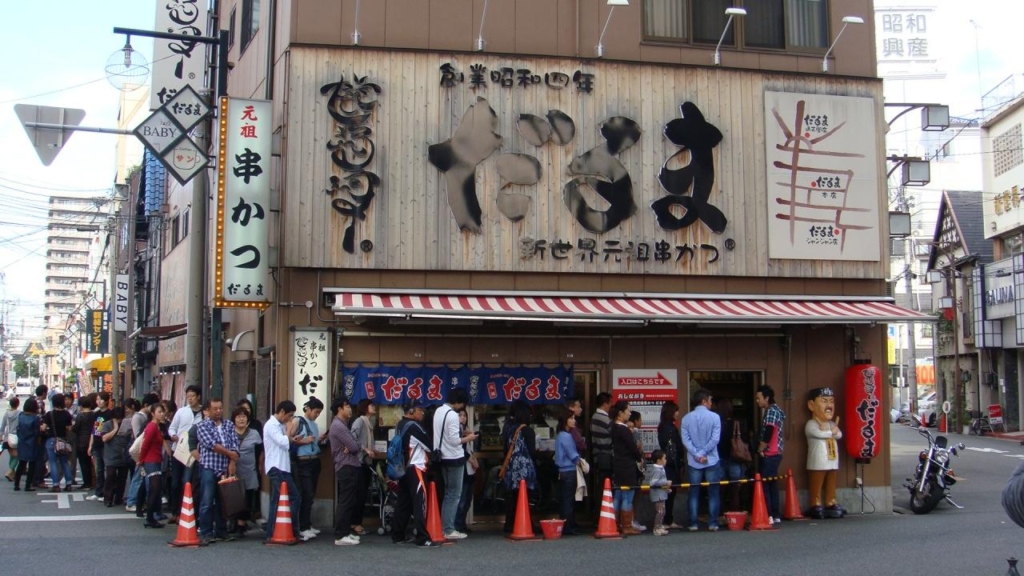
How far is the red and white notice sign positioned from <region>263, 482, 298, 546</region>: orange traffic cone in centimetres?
516

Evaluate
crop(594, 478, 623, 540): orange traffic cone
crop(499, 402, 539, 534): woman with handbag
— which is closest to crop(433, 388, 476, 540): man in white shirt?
crop(499, 402, 539, 534): woman with handbag

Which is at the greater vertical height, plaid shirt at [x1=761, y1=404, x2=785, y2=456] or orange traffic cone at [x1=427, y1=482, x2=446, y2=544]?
plaid shirt at [x1=761, y1=404, x2=785, y2=456]

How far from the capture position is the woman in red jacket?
13.7 metres

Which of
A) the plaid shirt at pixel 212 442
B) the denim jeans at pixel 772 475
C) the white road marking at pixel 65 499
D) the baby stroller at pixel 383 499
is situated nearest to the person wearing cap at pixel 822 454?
the denim jeans at pixel 772 475

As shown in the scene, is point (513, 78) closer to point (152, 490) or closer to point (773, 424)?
point (773, 424)

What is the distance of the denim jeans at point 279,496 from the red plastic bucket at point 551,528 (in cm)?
328

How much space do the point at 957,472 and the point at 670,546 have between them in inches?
527

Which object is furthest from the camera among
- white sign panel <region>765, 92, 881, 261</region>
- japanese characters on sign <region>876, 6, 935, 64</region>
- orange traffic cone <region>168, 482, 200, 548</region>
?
japanese characters on sign <region>876, 6, 935, 64</region>

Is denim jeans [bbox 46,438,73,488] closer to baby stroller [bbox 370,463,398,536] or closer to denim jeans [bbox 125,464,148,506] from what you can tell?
denim jeans [bbox 125,464,148,506]

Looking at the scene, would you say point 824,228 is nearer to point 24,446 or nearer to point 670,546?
point 670,546

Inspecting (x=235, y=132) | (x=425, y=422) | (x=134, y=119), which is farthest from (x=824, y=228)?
(x=134, y=119)

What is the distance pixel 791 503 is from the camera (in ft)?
48.0

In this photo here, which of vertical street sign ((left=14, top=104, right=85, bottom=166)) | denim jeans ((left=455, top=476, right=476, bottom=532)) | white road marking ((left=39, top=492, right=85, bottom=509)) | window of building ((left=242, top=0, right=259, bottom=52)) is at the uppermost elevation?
window of building ((left=242, top=0, right=259, bottom=52))

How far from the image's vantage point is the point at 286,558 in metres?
11.1
